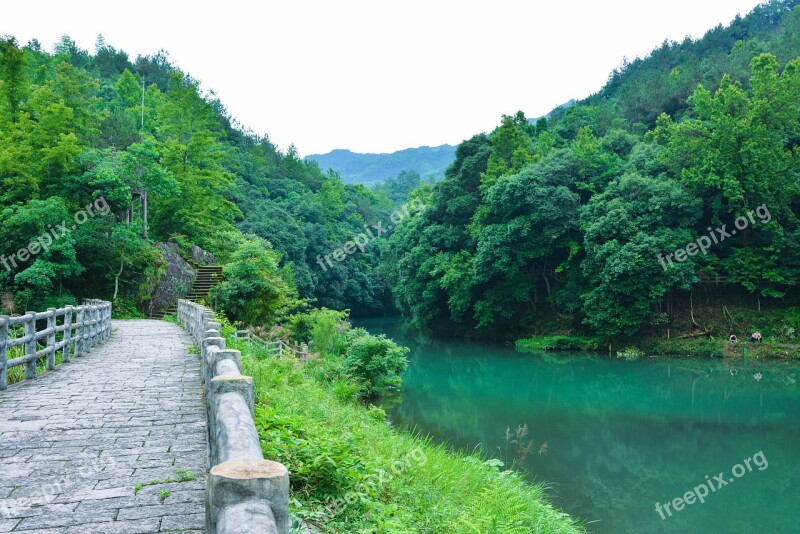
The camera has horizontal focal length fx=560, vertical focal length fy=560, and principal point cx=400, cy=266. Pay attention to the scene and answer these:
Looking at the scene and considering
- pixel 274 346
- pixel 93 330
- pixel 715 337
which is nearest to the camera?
pixel 93 330

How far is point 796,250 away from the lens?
80.1 feet

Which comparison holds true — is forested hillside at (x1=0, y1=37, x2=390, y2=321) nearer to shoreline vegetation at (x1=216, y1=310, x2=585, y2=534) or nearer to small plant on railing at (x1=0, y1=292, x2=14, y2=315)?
small plant on railing at (x1=0, y1=292, x2=14, y2=315)

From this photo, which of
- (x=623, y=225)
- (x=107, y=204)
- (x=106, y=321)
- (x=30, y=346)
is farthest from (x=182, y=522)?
(x=623, y=225)

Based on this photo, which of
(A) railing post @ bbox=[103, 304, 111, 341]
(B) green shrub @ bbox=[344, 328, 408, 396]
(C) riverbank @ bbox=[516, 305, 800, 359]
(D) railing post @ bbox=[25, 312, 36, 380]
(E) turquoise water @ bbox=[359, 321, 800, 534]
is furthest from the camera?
(C) riverbank @ bbox=[516, 305, 800, 359]

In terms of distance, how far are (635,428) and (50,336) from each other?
1290 cm

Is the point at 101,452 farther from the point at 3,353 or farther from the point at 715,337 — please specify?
the point at 715,337

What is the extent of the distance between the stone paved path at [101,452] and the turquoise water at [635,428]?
229 inches

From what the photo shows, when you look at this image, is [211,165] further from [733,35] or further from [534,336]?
[733,35]

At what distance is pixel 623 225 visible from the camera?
990 inches

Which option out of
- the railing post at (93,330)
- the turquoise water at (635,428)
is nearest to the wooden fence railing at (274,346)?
the railing post at (93,330)

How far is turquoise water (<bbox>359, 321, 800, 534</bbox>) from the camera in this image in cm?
947

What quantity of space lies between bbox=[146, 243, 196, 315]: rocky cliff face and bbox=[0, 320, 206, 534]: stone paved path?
619 inches

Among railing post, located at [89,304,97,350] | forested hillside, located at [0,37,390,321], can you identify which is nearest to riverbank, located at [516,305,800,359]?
forested hillside, located at [0,37,390,321]

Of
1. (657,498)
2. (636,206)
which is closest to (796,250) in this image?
(636,206)
